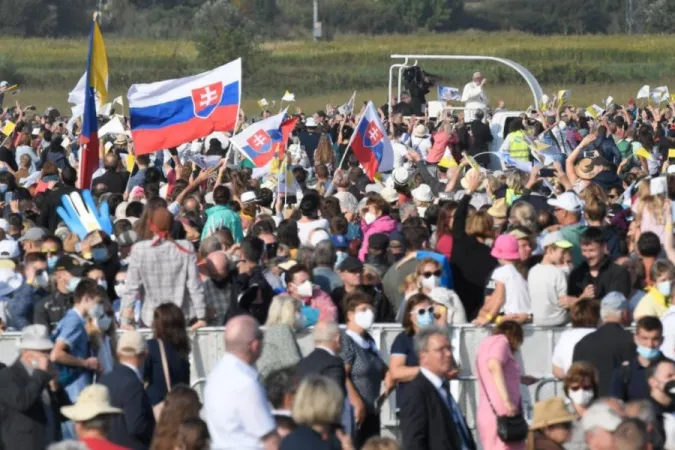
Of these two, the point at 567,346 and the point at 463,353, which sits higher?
the point at 567,346

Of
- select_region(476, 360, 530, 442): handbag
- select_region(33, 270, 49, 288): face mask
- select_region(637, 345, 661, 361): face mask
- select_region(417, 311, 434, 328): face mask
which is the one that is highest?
select_region(417, 311, 434, 328): face mask

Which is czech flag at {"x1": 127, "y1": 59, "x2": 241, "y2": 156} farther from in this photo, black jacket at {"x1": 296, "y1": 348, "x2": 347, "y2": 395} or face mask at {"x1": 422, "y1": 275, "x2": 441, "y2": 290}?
black jacket at {"x1": 296, "y1": 348, "x2": 347, "y2": 395}

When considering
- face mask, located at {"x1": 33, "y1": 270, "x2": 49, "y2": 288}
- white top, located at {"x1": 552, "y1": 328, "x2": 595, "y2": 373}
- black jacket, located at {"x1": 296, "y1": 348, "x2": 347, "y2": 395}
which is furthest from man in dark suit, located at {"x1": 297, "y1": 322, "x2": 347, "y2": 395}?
face mask, located at {"x1": 33, "y1": 270, "x2": 49, "y2": 288}

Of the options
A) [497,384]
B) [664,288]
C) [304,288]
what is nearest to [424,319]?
[497,384]

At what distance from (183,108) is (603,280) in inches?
243

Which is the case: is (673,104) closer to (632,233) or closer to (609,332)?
(632,233)

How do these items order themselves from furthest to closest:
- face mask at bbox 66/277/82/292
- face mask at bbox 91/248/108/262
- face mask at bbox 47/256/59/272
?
face mask at bbox 91/248/108/262
face mask at bbox 47/256/59/272
face mask at bbox 66/277/82/292

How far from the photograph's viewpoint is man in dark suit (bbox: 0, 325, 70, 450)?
8.91 metres

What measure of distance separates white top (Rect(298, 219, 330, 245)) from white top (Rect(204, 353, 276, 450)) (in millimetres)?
5598

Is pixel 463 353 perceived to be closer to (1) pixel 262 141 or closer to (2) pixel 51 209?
(2) pixel 51 209

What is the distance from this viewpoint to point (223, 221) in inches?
540

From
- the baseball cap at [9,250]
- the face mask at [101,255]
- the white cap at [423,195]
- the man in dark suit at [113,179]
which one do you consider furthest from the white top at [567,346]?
the man in dark suit at [113,179]

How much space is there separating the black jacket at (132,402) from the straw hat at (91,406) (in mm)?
665

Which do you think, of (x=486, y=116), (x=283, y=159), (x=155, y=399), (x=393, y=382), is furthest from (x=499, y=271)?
(x=486, y=116)
